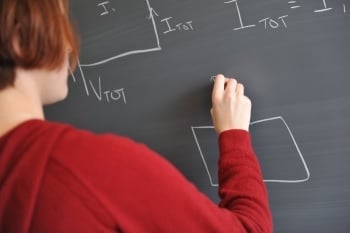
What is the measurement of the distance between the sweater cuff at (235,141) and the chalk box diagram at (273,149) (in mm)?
103

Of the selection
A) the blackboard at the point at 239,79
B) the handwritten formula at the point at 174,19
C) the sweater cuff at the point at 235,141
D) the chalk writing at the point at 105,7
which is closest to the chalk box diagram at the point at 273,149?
the blackboard at the point at 239,79

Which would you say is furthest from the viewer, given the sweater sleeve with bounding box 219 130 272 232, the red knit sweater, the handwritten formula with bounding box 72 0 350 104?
the handwritten formula with bounding box 72 0 350 104

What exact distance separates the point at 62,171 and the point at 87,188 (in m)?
0.04

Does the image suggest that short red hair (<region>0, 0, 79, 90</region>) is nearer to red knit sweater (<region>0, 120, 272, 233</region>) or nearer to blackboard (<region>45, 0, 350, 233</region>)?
red knit sweater (<region>0, 120, 272, 233</region>)

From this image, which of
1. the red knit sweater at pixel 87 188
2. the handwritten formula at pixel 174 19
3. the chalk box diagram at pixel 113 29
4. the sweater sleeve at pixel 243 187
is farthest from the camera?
the chalk box diagram at pixel 113 29

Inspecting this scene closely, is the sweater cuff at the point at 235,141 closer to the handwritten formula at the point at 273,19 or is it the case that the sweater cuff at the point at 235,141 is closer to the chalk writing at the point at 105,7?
the handwritten formula at the point at 273,19

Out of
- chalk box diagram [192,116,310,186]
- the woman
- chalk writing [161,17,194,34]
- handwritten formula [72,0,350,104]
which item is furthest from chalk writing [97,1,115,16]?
chalk box diagram [192,116,310,186]

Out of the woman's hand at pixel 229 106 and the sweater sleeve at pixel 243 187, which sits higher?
the woman's hand at pixel 229 106

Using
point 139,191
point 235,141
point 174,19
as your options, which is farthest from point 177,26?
point 139,191

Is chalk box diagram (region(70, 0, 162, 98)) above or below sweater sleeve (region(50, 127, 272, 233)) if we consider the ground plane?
above

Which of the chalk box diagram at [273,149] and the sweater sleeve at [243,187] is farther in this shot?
the chalk box diagram at [273,149]

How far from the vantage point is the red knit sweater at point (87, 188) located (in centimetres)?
49

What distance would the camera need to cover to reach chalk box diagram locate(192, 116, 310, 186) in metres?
0.81

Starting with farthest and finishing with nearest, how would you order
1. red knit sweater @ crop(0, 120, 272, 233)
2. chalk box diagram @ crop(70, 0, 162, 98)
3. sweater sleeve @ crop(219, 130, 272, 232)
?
chalk box diagram @ crop(70, 0, 162, 98) < sweater sleeve @ crop(219, 130, 272, 232) < red knit sweater @ crop(0, 120, 272, 233)
